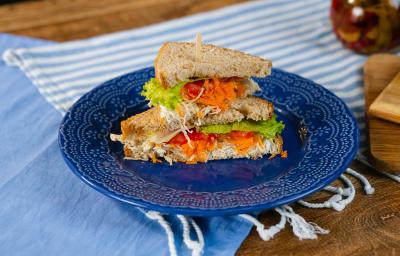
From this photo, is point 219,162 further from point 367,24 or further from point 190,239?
point 367,24

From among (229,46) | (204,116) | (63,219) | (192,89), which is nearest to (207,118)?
(204,116)

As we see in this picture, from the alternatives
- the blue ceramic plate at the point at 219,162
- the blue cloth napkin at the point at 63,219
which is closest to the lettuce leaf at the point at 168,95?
the blue ceramic plate at the point at 219,162

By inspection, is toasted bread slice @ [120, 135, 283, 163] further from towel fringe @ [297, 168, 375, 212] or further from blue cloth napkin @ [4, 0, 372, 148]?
blue cloth napkin @ [4, 0, 372, 148]

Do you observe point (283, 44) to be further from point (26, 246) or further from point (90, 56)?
point (26, 246)

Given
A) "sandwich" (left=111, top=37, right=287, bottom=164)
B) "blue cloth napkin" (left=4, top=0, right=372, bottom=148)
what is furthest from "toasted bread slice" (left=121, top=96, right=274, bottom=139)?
"blue cloth napkin" (left=4, top=0, right=372, bottom=148)

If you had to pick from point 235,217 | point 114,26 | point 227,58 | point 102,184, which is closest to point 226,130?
point 227,58

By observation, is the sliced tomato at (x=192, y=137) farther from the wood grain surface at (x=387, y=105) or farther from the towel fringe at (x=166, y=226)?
the wood grain surface at (x=387, y=105)
